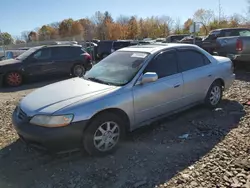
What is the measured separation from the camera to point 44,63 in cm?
1117

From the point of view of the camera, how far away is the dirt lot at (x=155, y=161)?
11.0 feet

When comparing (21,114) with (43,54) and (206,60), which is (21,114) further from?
(43,54)

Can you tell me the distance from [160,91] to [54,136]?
77.9 inches

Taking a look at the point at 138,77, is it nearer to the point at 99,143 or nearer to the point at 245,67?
the point at 99,143

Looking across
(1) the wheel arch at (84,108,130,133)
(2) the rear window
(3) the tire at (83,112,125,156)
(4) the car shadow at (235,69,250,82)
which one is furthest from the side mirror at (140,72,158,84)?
(2) the rear window

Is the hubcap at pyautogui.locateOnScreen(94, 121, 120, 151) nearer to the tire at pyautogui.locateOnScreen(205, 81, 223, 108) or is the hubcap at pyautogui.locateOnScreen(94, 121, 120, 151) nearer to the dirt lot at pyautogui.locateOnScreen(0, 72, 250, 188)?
the dirt lot at pyautogui.locateOnScreen(0, 72, 250, 188)

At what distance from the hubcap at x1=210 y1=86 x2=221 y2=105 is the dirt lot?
0.71 meters

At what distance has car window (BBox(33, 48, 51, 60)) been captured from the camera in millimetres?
11126

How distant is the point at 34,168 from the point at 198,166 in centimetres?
231

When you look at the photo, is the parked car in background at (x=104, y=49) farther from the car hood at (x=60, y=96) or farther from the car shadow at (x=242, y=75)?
the car hood at (x=60, y=96)

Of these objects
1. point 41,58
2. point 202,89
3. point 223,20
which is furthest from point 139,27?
point 202,89

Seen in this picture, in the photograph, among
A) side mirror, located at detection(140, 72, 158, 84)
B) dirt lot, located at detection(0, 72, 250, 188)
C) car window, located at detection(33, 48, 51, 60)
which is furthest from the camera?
car window, located at detection(33, 48, 51, 60)

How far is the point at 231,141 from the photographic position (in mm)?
4316

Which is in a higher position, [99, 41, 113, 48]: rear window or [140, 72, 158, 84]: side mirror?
[99, 41, 113, 48]: rear window
